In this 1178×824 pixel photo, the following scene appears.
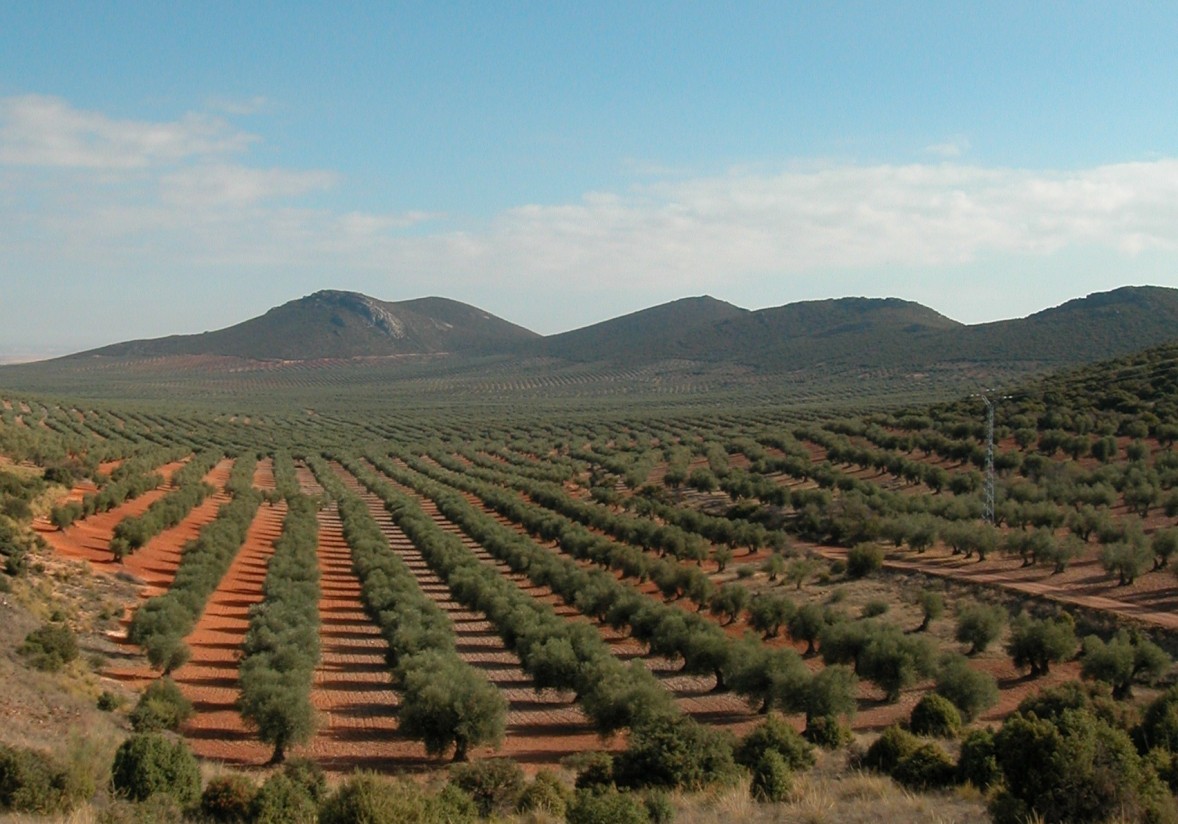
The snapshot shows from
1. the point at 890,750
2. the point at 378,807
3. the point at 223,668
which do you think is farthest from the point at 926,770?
the point at 223,668

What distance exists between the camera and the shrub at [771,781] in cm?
1303

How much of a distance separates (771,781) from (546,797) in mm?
3264

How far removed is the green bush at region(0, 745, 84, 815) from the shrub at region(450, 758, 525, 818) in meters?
5.09

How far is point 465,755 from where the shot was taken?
69.1 ft

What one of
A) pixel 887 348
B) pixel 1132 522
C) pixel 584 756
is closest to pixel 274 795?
pixel 584 756

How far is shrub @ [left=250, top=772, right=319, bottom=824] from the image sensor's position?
11.7 m

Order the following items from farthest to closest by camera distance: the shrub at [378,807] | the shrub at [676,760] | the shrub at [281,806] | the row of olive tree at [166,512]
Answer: the row of olive tree at [166,512]
the shrub at [676,760]
the shrub at [281,806]
the shrub at [378,807]

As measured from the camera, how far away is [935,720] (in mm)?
20141

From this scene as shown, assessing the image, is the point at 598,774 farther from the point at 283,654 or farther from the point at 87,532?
the point at 87,532

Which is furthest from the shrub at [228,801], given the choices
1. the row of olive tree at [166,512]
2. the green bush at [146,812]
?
the row of olive tree at [166,512]

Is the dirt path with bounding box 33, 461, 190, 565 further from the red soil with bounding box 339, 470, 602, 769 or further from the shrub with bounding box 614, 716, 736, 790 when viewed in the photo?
the shrub with bounding box 614, 716, 736, 790

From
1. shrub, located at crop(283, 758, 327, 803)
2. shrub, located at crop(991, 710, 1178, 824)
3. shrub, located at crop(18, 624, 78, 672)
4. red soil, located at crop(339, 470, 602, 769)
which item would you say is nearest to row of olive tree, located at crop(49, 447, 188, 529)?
red soil, located at crop(339, 470, 602, 769)

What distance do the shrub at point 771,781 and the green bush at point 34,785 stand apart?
8.87m

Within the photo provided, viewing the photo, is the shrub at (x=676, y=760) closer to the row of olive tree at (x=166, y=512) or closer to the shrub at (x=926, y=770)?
the shrub at (x=926, y=770)
